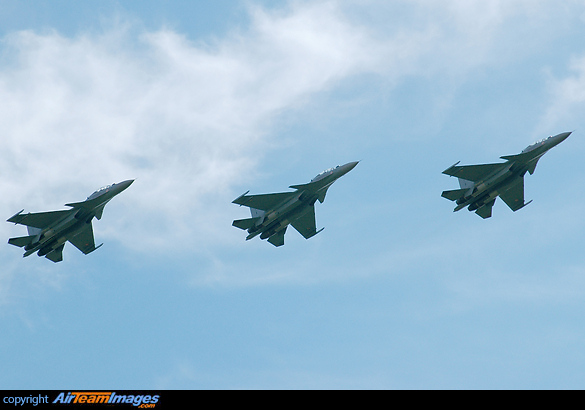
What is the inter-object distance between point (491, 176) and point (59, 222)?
143ft

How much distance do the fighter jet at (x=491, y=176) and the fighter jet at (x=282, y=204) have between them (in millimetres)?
11898

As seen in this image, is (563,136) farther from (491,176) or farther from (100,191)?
(100,191)

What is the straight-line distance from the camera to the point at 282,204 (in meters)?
73.4

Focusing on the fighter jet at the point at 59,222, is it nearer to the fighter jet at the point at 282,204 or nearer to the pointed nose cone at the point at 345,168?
the fighter jet at the point at 282,204

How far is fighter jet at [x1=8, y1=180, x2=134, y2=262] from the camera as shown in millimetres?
69812

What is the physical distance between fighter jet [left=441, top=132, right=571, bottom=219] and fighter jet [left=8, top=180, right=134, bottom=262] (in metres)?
33.3

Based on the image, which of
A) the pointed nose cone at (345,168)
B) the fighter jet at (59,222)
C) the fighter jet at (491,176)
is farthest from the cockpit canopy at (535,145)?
the fighter jet at (59,222)

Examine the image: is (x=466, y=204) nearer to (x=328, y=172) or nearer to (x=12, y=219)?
(x=328, y=172)
